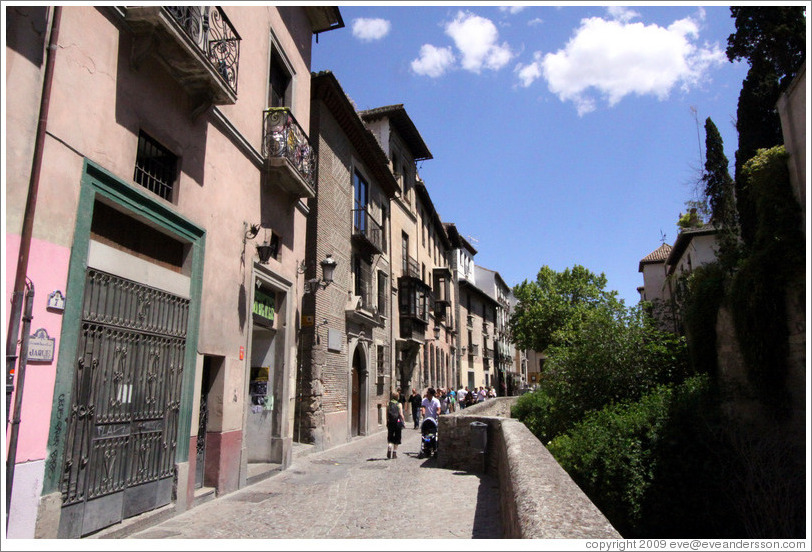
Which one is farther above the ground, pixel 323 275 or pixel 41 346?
pixel 323 275

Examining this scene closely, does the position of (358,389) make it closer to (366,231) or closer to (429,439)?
(429,439)

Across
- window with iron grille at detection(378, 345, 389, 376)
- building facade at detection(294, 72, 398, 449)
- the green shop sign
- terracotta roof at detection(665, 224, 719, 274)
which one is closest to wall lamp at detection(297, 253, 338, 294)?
building facade at detection(294, 72, 398, 449)

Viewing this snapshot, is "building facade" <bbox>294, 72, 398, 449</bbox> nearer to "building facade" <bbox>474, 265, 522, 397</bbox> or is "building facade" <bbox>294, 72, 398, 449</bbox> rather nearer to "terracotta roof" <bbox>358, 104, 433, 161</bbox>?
"terracotta roof" <bbox>358, 104, 433, 161</bbox>

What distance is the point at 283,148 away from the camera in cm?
1066

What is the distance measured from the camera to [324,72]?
15.5 meters

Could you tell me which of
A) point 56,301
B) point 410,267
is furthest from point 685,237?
point 56,301

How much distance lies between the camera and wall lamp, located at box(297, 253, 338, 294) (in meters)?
13.2

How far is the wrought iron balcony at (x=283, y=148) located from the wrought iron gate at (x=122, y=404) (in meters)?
3.81

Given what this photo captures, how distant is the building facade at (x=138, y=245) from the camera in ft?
16.6

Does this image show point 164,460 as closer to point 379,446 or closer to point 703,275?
point 379,446

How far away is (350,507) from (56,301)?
16.6ft

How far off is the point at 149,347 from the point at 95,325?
101cm

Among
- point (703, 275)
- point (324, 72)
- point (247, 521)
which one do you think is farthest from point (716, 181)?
point (247, 521)

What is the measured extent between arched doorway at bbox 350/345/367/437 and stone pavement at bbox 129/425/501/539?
5.90m
